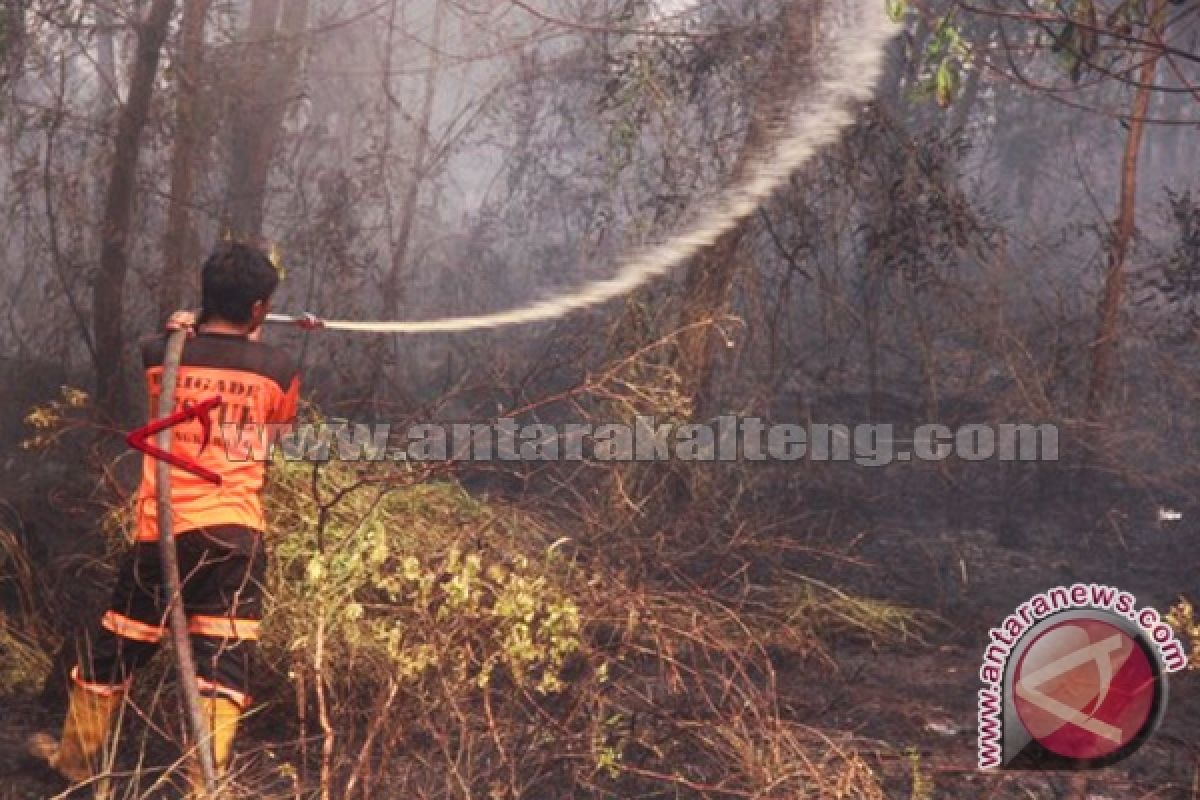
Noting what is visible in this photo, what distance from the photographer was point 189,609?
3.39 meters

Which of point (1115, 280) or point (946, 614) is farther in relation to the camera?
point (1115, 280)

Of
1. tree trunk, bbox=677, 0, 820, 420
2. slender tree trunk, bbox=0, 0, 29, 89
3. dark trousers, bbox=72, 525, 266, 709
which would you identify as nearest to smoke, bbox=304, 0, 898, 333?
tree trunk, bbox=677, 0, 820, 420

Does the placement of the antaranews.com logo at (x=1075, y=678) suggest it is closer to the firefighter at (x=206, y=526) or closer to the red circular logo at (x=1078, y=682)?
the red circular logo at (x=1078, y=682)

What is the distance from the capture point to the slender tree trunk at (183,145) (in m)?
6.82

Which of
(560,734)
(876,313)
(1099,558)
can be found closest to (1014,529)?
(1099,558)

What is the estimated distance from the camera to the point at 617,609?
3.92m

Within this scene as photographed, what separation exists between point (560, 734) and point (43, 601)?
2305 mm

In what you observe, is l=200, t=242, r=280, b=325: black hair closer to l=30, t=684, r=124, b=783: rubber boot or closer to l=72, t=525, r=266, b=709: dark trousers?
l=72, t=525, r=266, b=709: dark trousers

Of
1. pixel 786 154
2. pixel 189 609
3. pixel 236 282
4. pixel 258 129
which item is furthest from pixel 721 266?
pixel 258 129

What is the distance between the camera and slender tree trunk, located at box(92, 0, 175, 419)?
21.1ft

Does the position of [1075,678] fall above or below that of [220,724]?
above

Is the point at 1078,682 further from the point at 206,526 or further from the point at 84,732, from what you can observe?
the point at 84,732

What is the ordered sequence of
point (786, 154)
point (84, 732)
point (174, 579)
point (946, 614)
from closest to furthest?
point (174, 579)
point (84, 732)
point (946, 614)
point (786, 154)

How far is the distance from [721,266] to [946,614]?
83.8 inches
